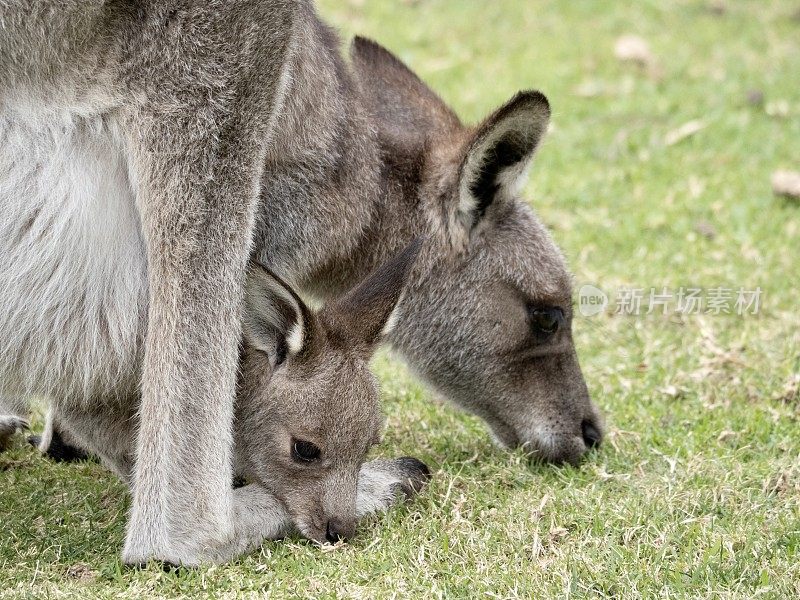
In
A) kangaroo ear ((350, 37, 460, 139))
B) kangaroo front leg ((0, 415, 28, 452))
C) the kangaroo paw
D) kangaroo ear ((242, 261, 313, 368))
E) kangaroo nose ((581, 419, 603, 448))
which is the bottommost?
kangaroo front leg ((0, 415, 28, 452))

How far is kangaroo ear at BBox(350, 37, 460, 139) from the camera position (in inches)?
209

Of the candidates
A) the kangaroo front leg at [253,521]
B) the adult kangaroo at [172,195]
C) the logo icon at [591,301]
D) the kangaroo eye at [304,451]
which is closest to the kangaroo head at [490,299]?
the adult kangaroo at [172,195]

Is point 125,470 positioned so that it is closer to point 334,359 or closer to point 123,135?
point 334,359

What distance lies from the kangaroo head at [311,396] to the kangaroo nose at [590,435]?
3.63ft

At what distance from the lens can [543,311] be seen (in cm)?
527

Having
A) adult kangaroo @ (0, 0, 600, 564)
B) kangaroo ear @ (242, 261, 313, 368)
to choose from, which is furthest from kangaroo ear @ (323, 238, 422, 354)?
adult kangaroo @ (0, 0, 600, 564)

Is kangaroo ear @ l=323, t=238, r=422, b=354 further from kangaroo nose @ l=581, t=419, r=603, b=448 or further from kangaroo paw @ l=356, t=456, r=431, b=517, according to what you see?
kangaroo nose @ l=581, t=419, r=603, b=448

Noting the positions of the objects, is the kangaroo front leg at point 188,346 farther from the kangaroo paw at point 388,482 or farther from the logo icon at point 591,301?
the logo icon at point 591,301

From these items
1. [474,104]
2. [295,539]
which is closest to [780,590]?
[295,539]

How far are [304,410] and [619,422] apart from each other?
1.77 meters

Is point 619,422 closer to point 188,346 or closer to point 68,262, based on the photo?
point 188,346

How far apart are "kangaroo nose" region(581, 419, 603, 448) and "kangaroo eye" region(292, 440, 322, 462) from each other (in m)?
1.39

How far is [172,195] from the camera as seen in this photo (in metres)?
4.06

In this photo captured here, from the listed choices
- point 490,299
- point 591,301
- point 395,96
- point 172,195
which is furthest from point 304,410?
point 591,301
